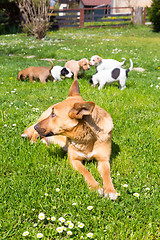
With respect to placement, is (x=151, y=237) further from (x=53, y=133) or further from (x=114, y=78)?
(x=114, y=78)

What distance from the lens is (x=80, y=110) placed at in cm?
254

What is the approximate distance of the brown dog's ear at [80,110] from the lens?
2472mm

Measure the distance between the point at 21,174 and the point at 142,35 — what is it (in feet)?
64.4

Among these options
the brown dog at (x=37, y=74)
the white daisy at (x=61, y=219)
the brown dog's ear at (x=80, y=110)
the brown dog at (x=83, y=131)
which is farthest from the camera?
the brown dog at (x=37, y=74)

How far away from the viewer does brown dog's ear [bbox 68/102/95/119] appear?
2472 millimetres

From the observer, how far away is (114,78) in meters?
6.23

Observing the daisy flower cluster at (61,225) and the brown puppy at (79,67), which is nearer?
the daisy flower cluster at (61,225)

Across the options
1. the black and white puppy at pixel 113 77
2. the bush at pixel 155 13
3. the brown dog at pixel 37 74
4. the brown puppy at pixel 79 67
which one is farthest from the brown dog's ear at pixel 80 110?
the bush at pixel 155 13

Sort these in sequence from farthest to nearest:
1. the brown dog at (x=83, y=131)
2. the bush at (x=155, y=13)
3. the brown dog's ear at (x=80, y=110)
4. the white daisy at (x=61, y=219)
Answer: the bush at (x=155, y=13) < the brown dog at (x=83, y=131) < the brown dog's ear at (x=80, y=110) < the white daisy at (x=61, y=219)

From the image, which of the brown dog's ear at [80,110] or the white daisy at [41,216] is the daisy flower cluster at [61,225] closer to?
the white daisy at [41,216]

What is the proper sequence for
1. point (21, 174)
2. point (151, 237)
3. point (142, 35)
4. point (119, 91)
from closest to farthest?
point (151, 237) < point (21, 174) < point (119, 91) < point (142, 35)

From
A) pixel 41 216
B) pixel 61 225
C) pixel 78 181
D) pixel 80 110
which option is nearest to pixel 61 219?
pixel 61 225

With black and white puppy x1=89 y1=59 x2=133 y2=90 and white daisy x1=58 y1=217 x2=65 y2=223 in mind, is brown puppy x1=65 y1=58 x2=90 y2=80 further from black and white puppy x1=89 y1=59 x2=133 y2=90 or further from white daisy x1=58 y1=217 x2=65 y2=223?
white daisy x1=58 y1=217 x2=65 y2=223

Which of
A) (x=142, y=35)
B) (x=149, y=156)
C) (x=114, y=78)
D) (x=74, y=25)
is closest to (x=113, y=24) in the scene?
(x=74, y=25)
